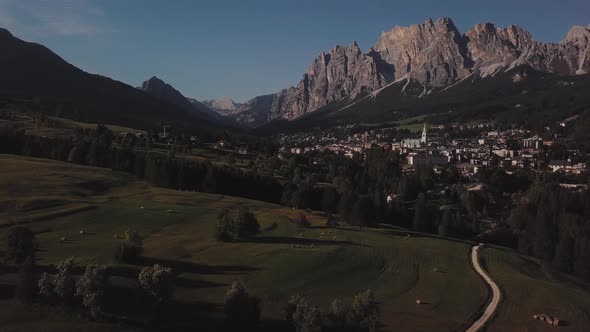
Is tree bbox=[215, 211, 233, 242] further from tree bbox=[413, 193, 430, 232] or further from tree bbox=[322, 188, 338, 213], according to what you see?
tree bbox=[413, 193, 430, 232]

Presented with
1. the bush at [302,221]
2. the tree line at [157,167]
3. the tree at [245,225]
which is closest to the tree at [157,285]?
the tree at [245,225]

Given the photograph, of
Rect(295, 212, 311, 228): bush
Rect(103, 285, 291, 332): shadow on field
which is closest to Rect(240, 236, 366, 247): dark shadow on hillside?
Rect(295, 212, 311, 228): bush

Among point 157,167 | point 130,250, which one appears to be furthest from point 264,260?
point 157,167

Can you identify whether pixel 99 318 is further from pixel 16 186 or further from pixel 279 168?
pixel 279 168

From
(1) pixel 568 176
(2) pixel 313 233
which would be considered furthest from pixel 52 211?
(1) pixel 568 176

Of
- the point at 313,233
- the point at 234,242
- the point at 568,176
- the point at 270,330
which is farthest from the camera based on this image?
the point at 568,176
